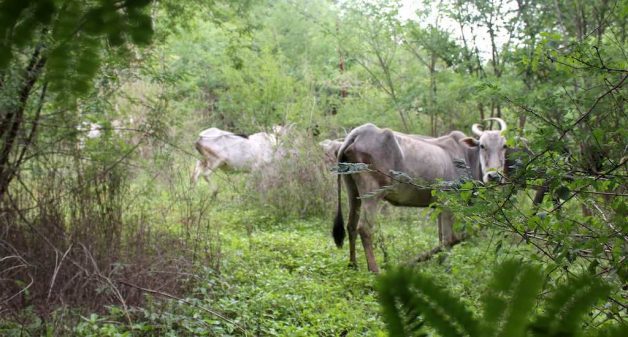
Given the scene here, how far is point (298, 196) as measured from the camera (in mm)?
10312

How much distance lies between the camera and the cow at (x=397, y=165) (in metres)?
7.27

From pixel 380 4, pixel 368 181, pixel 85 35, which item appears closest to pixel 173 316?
pixel 368 181

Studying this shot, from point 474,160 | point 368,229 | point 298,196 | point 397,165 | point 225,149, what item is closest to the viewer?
point 368,229

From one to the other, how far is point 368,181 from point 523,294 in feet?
22.1

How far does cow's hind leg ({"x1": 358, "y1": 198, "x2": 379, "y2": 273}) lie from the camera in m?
7.07

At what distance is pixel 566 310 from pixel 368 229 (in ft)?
21.8

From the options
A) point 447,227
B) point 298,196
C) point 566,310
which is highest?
point 566,310

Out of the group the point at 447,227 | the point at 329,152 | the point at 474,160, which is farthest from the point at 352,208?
the point at 329,152

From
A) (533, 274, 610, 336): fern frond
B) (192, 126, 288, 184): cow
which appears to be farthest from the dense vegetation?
(192, 126, 288, 184): cow

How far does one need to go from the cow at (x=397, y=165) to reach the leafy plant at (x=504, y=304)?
634 cm

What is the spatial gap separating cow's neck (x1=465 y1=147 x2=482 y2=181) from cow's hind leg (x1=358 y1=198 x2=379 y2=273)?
162 centimetres

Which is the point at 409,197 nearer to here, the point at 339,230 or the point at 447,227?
the point at 447,227

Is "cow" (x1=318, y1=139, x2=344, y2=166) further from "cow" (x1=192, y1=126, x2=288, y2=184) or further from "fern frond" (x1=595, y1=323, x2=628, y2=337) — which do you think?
"fern frond" (x1=595, y1=323, x2=628, y2=337)

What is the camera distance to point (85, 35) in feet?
3.20
